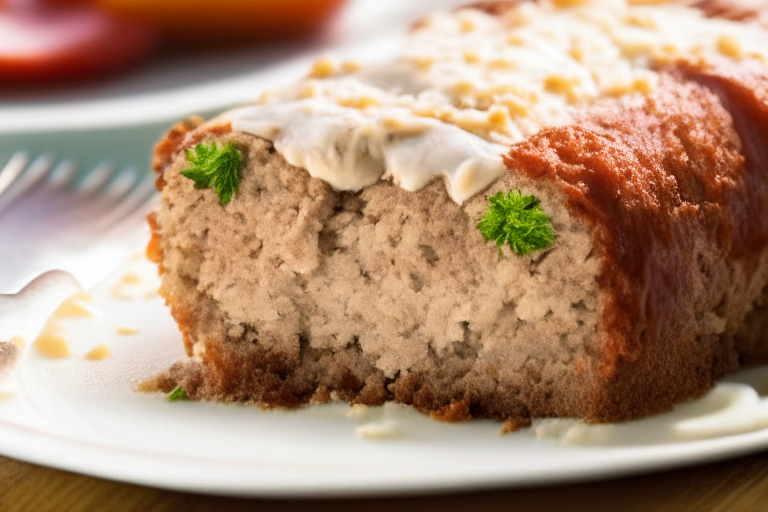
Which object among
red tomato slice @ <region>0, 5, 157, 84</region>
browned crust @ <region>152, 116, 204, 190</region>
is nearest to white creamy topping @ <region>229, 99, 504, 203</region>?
browned crust @ <region>152, 116, 204, 190</region>

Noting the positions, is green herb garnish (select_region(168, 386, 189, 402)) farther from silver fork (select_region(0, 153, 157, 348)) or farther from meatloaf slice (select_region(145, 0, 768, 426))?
silver fork (select_region(0, 153, 157, 348))

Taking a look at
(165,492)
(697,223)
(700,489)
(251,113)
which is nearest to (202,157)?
(251,113)

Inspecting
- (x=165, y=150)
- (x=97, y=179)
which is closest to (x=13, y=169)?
(x=97, y=179)

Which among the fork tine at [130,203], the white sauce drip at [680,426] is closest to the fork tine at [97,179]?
the fork tine at [130,203]

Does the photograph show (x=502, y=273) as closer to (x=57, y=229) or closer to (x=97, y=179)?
(x=57, y=229)

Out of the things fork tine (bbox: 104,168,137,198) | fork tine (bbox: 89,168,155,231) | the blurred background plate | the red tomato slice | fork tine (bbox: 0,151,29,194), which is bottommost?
Answer: fork tine (bbox: 89,168,155,231)

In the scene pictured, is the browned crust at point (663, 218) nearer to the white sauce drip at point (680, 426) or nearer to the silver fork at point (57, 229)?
the white sauce drip at point (680, 426)
